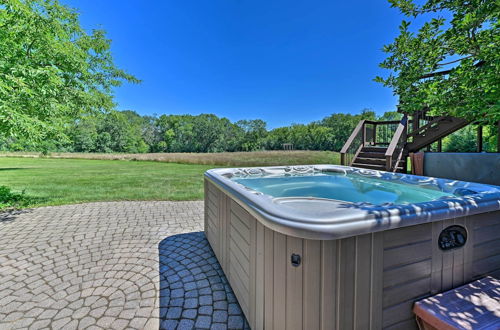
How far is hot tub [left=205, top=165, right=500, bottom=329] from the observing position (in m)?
1.17

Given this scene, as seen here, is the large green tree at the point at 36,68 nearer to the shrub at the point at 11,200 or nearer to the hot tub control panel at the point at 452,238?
the shrub at the point at 11,200

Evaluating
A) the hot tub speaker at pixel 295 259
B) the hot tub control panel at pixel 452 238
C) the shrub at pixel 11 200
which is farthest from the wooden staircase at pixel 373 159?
the shrub at pixel 11 200

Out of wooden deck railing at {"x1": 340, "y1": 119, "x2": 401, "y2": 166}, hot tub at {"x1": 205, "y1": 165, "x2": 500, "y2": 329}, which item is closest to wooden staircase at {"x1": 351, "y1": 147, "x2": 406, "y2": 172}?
wooden deck railing at {"x1": 340, "y1": 119, "x2": 401, "y2": 166}

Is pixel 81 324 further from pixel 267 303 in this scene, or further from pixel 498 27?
pixel 498 27

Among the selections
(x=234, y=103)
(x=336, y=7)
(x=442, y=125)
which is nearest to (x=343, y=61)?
(x=336, y=7)

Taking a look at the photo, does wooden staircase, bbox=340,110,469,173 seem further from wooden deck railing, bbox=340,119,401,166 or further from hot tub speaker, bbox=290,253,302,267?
hot tub speaker, bbox=290,253,302,267

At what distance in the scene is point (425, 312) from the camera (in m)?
1.32

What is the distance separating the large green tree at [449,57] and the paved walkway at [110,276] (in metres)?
2.98

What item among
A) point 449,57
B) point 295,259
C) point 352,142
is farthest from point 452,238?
point 352,142

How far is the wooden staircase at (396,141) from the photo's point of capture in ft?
19.2

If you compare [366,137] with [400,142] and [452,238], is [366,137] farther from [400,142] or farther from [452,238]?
[452,238]

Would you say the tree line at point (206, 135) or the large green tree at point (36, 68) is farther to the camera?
the tree line at point (206, 135)

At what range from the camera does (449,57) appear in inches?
90.4

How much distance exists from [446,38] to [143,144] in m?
44.6
